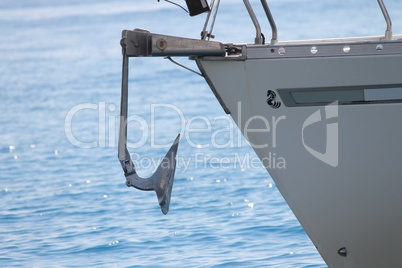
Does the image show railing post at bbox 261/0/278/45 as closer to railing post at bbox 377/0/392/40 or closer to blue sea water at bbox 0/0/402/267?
railing post at bbox 377/0/392/40

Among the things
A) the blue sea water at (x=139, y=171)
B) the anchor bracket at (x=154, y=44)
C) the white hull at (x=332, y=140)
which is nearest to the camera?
the anchor bracket at (x=154, y=44)

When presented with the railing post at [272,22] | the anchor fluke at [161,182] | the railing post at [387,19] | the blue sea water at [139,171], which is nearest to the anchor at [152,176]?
the anchor fluke at [161,182]

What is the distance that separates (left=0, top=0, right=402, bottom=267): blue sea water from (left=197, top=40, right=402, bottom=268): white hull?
2330 millimetres

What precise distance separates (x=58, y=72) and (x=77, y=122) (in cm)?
693

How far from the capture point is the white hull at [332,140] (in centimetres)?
571

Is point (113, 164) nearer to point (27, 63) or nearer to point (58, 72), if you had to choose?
point (58, 72)

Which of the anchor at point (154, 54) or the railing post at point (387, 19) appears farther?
the railing post at point (387, 19)

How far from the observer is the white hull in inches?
225

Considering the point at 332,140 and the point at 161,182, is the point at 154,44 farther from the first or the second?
the point at 332,140

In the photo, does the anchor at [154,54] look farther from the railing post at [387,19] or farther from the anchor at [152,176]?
the railing post at [387,19]

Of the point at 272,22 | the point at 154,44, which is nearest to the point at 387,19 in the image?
the point at 272,22

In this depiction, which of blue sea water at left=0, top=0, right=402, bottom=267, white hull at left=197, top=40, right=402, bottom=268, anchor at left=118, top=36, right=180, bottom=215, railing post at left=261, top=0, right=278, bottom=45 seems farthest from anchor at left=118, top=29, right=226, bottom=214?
blue sea water at left=0, top=0, right=402, bottom=267

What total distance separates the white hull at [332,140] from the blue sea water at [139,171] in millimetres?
2330

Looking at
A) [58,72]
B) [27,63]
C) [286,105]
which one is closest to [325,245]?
[286,105]
